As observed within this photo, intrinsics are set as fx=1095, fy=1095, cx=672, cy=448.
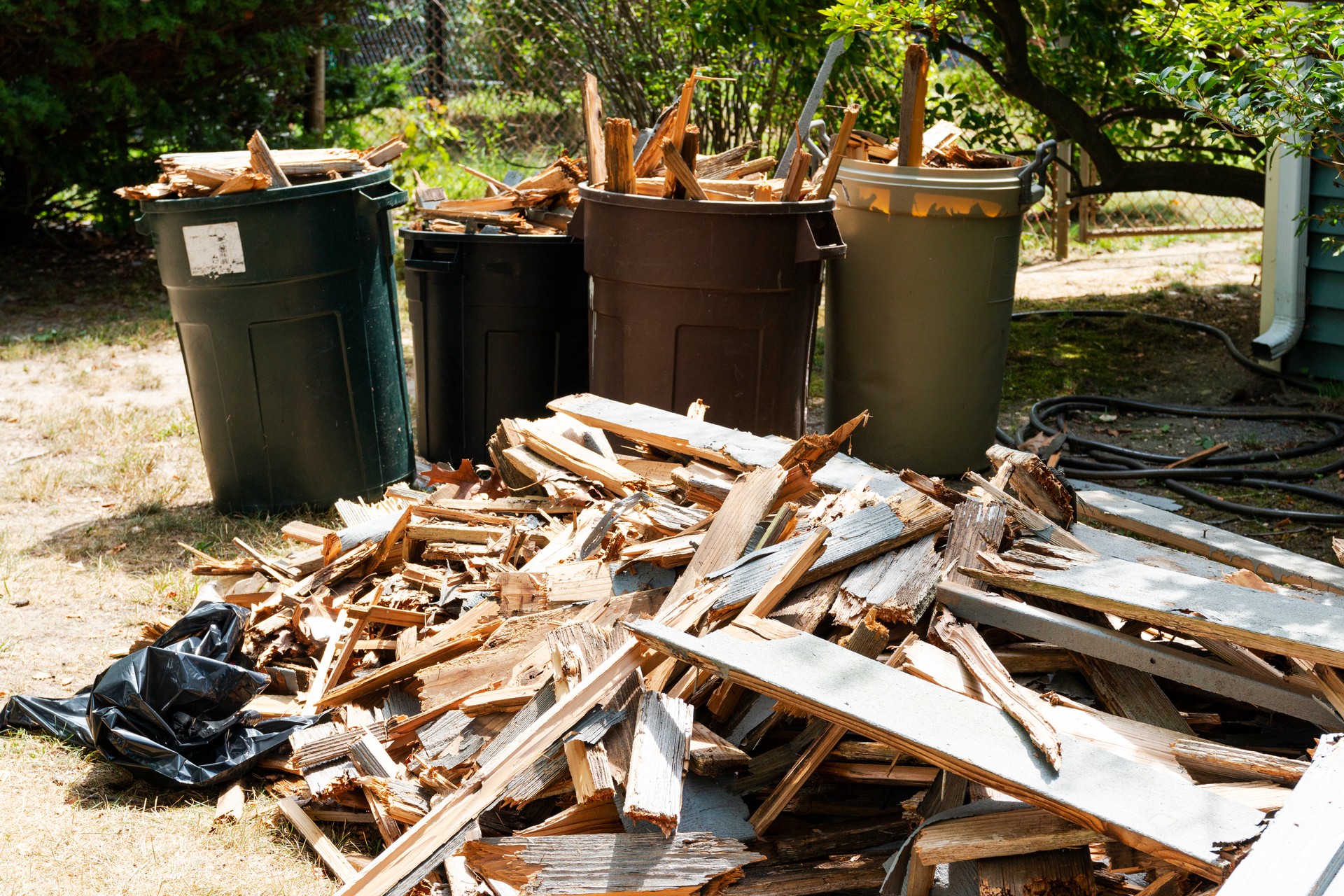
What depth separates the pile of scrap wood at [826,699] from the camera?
1970mm

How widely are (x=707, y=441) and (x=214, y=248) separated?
2.16 meters

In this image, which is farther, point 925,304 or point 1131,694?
point 925,304

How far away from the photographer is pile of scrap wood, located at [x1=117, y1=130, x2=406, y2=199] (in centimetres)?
416

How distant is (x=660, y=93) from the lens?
8.77 m

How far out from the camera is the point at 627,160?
4164 millimetres

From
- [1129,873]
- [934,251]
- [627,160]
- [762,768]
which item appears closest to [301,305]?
[627,160]

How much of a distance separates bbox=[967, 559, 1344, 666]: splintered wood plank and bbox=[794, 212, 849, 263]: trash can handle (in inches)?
71.5

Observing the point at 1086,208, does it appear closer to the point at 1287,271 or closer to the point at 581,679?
the point at 1287,271

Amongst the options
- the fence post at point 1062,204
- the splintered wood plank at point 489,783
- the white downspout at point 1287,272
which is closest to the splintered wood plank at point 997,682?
the splintered wood plank at point 489,783

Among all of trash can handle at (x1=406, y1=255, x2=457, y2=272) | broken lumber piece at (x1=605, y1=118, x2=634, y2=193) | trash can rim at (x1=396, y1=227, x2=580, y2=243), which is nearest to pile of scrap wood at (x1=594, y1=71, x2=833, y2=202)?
broken lumber piece at (x1=605, y1=118, x2=634, y2=193)

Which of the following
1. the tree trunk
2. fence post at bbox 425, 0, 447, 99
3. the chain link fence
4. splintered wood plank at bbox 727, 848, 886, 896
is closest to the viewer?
splintered wood plank at bbox 727, 848, 886, 896

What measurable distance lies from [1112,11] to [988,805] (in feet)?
19.5

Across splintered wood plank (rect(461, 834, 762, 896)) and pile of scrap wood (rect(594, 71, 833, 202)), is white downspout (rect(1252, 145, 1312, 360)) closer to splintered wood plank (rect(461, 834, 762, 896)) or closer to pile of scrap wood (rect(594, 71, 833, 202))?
pile of scrap wood (rect(594, 71, 833, 202))

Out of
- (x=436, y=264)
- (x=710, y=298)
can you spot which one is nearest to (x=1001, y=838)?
(x=710, y=298)
